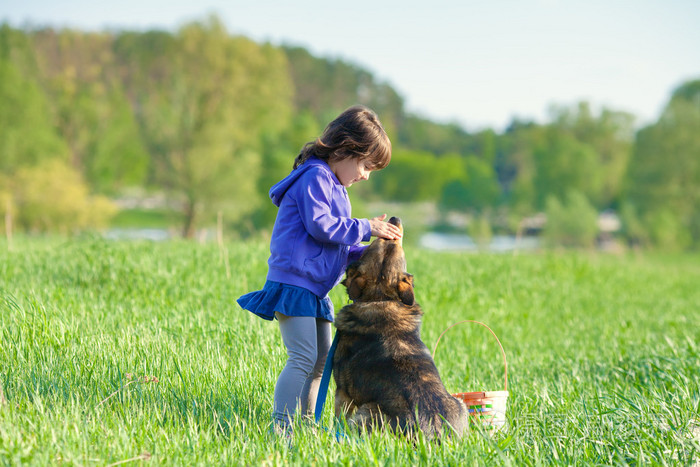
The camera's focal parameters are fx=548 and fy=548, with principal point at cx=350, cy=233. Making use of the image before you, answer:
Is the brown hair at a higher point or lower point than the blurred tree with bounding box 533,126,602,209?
lower

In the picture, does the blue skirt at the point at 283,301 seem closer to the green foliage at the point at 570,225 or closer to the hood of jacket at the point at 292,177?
the hood of jacket at the point at 292,177

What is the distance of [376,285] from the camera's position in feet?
10.6

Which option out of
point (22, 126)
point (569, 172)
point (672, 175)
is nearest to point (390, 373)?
point (22, 126)

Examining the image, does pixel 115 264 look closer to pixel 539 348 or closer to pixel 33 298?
pixel 33 298

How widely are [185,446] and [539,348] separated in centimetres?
505

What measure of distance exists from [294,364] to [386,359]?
0.56 meters

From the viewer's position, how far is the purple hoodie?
314cm

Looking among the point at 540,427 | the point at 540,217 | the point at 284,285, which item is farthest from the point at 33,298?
the point at 540,217

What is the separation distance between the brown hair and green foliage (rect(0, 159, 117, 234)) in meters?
35.7

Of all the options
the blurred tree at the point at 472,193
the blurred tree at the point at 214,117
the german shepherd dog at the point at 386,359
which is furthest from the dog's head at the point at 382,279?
the blurred tree at the point at 472,193

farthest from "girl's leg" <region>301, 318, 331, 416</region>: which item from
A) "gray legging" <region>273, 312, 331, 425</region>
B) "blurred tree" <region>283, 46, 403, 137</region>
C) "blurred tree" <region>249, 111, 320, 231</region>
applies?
"blurred tree" <region>283, 46, 403, 137</region>

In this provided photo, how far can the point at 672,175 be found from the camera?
48.8 meters

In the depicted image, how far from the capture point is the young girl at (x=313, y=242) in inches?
125

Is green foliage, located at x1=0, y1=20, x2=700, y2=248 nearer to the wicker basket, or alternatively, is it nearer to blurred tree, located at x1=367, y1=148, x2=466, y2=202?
blurred tree, located at x1=367, y1=148, x2=466, y2=202
